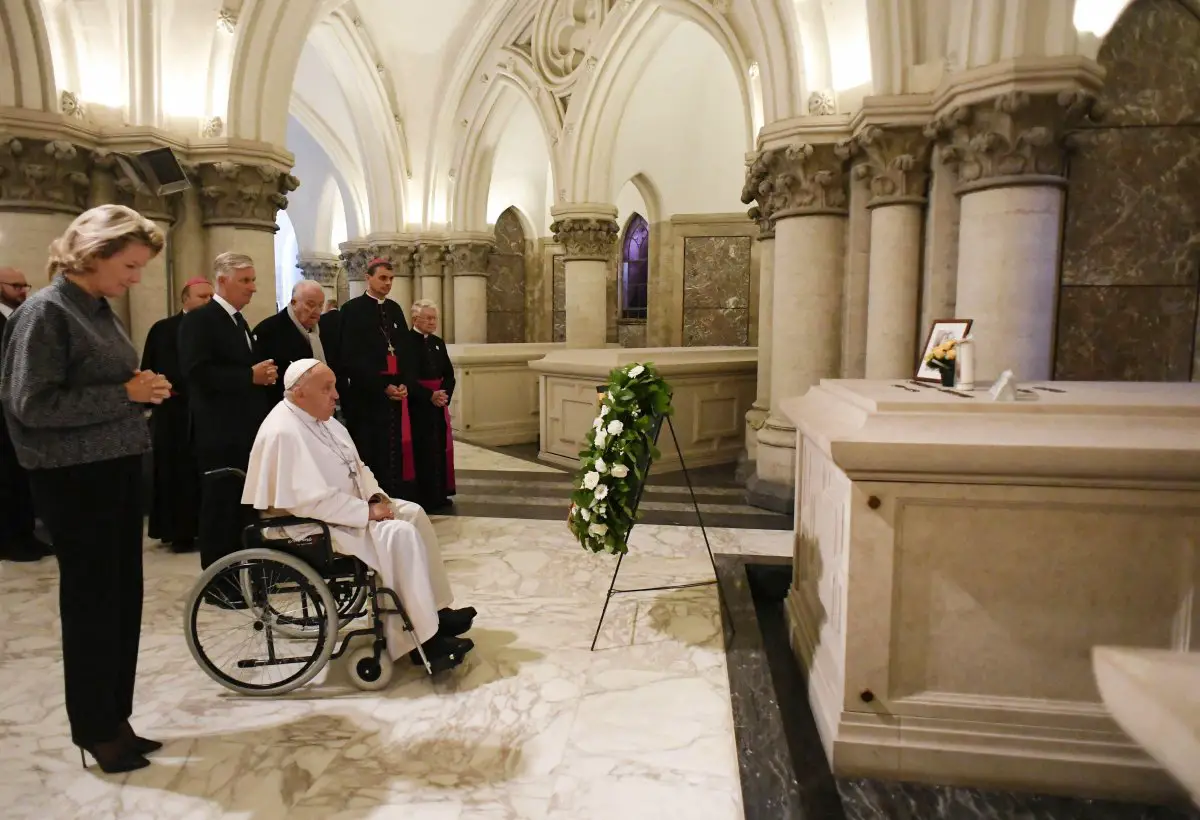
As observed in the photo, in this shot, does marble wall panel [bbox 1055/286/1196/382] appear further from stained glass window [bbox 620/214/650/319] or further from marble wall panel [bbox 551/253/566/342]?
marble wall panel [bbox 551/253/566/342]

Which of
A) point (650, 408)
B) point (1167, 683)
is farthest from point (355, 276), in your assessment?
point (1167, 683)

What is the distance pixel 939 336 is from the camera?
353 cm

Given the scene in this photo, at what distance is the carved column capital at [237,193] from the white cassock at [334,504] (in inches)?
154

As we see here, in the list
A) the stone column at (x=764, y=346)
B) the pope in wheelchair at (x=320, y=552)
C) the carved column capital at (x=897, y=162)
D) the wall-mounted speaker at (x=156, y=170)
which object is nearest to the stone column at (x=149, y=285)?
the wall-mounted speaker at (x=156, y=170)

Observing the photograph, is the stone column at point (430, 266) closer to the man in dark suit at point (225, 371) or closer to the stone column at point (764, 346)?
the stone column at point (764, 346)

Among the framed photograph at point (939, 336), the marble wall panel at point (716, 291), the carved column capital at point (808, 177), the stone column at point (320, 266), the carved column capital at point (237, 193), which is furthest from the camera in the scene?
the stone column at point (320, 266)

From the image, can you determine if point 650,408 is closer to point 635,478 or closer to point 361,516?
point 635,478

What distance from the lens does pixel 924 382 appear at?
3.31 metres

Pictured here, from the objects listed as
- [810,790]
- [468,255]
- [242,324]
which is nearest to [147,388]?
[242,324]

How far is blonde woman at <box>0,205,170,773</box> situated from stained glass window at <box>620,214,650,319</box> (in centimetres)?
1258

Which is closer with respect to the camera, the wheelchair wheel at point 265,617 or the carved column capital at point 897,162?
the wheelchair wheel at point 265,617

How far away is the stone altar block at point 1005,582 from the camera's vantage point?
2201 mm

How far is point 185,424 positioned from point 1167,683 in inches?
194

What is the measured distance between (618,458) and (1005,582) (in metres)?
1.53
